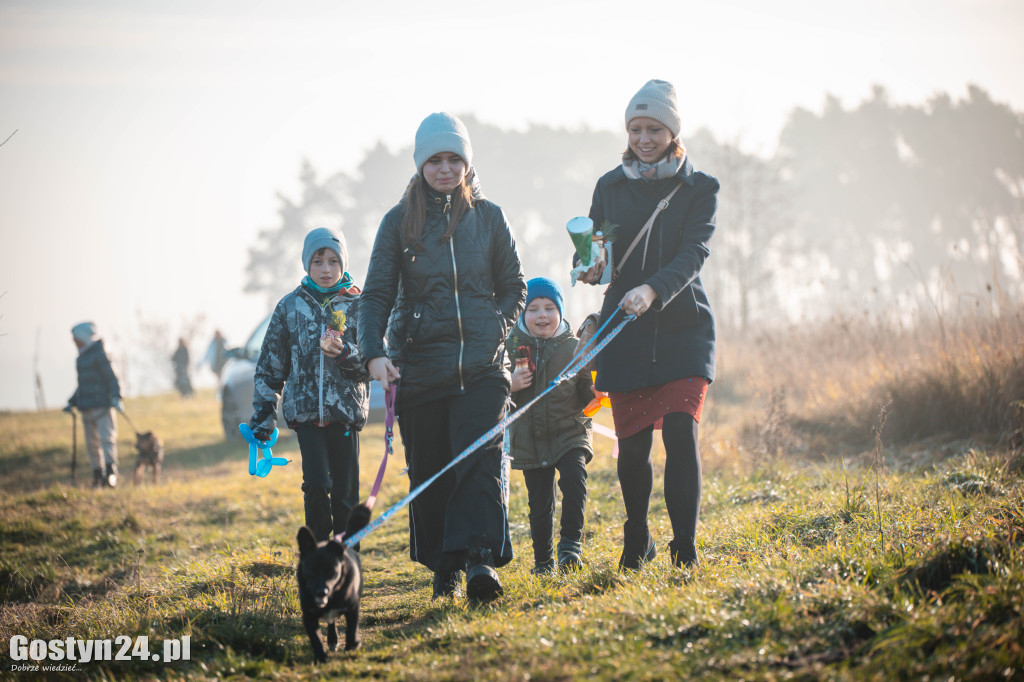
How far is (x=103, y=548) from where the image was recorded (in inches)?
293

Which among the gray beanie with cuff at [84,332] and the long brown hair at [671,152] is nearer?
the long brown hair at [671,152]

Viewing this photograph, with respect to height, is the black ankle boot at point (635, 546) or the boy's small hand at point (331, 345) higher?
the boy's small hand at point (331, 345)

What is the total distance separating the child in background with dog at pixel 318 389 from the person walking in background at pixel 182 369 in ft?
77.3

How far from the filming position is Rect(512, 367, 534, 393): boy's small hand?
16.1 ft

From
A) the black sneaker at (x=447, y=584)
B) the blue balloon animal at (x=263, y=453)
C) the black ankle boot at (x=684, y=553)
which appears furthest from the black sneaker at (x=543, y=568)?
the blue balloon animal at (x=263, y=453)

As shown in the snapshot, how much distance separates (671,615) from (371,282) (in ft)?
6.69

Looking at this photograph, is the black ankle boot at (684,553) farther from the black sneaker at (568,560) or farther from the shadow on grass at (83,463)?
the shadow on grass at (83,463)

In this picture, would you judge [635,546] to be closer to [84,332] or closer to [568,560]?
[568,560]

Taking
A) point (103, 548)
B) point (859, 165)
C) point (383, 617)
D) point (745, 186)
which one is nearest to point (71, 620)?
point (383, 617)

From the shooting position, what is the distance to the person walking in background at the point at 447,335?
3805 mm

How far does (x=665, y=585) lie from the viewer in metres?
3.37

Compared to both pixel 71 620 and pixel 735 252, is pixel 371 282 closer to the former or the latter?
pixel 71 620

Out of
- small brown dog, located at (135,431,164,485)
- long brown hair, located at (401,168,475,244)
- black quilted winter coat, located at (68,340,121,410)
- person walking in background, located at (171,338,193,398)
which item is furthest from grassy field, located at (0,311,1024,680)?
person walking in background, located at (171,338,193,398)

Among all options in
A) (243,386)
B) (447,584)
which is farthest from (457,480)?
(243,386)
